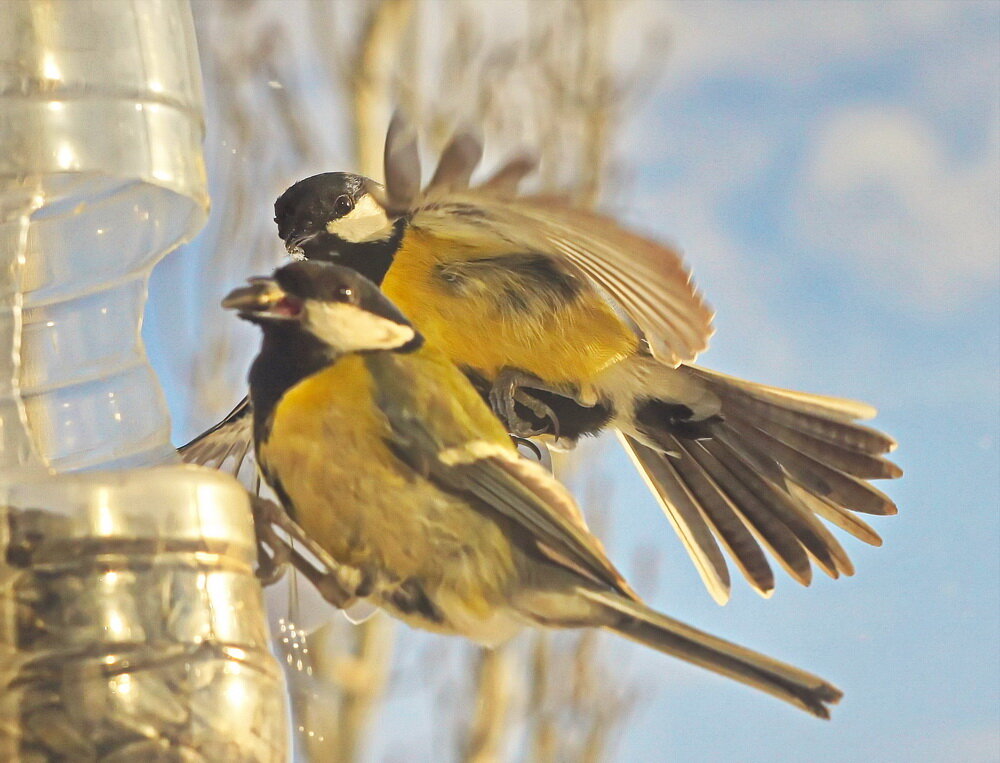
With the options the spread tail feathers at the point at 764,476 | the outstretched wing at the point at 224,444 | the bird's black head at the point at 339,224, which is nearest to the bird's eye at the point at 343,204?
the bird's black head at the point at 339,224

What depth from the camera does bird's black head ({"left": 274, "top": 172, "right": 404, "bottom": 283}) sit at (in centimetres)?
67

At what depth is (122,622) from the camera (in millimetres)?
552

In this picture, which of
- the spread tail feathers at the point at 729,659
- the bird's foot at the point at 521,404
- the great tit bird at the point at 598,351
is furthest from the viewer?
the bird's foot at the point at 521,404

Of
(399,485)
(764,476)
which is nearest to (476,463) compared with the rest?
(399,485)

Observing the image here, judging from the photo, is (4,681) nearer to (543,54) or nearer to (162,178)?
(162,178)

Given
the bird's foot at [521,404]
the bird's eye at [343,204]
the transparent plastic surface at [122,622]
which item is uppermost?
the bird's eye at [343,204]

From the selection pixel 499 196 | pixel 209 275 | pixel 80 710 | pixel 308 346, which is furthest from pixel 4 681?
pixel 209 275

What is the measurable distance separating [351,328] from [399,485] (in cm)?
7

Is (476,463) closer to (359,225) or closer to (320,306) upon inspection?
(320,306)

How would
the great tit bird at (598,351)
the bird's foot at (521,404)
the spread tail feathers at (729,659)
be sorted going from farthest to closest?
the bird's foot at (521,404) < the great tit bird at (598,351) < the spread tail feathers at (729,659)

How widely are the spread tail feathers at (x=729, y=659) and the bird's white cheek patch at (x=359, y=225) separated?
0.27 metres

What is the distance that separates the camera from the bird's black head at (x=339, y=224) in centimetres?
67

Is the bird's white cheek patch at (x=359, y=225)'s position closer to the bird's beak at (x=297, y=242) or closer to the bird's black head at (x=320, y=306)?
the bird's beak at (x=297, y=242)

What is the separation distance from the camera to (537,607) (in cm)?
52
